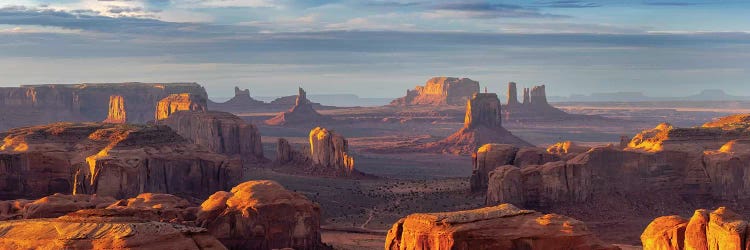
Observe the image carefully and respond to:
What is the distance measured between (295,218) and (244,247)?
3.60 metres

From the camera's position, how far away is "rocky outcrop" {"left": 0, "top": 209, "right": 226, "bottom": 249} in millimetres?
47531

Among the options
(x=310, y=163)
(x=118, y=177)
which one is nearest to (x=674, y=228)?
(x=118, y=177)

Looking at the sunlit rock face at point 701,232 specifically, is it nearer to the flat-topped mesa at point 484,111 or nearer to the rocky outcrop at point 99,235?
the rocky outcrop at point 99,235

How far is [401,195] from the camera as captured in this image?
373ft

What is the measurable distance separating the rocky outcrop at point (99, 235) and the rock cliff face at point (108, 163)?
39.8 m

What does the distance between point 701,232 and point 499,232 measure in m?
9.68

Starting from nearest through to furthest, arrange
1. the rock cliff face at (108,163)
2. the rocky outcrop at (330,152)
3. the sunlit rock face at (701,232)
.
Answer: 1. the sunlit rock face at (701,232)
2. the rock cliff face at (108,163)
3. the rocky outcrop at (330,152)

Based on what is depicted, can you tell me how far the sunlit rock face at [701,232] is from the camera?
5184 centimetres

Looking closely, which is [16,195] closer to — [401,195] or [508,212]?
[401,195]

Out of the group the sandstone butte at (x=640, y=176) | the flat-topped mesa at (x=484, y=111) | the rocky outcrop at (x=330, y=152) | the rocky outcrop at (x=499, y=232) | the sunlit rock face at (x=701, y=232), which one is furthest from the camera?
the flat-topped mesa at (x=484, y=111)

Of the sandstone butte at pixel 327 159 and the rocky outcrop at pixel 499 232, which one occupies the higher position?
the rocky outcrop at pixel 499 232

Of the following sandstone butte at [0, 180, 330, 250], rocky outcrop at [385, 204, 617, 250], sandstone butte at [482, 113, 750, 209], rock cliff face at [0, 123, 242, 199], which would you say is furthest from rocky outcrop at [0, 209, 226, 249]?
sandstone butte at [482, 113, 750, 209]

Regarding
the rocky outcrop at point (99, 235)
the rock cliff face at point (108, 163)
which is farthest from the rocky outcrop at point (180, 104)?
the rocky outcrop at point (99, 235)

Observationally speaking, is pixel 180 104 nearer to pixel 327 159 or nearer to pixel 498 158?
pixel 327 159
